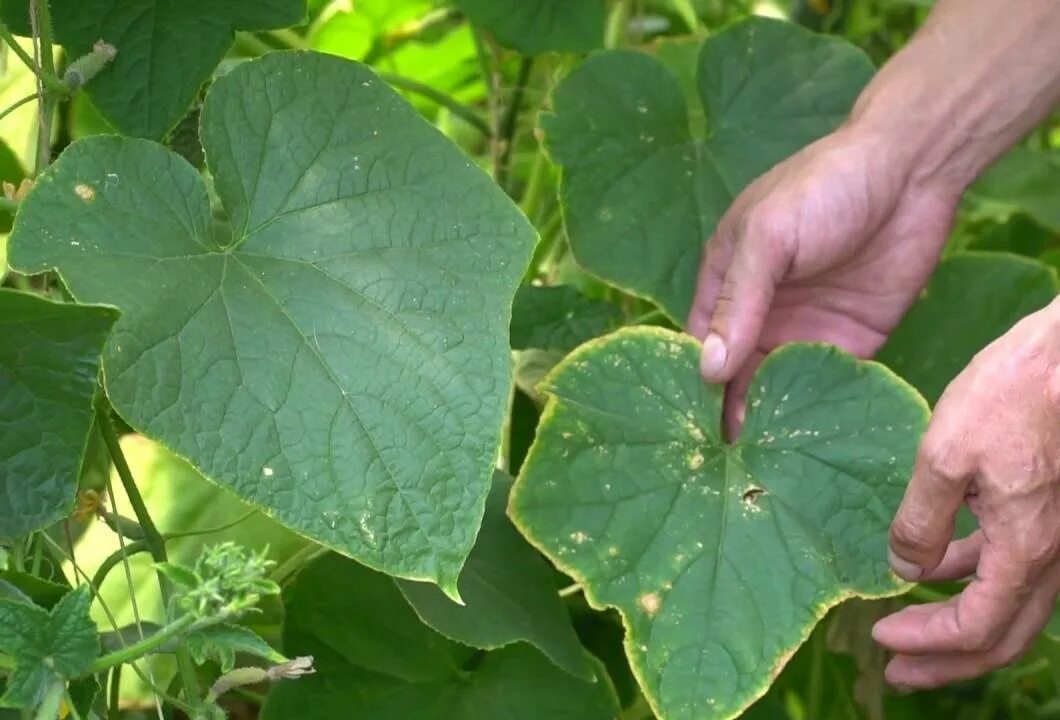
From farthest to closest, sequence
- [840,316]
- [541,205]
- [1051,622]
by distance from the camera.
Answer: [541,205]
[840,316]
[1051,622]

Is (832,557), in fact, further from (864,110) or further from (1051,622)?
(864,110)

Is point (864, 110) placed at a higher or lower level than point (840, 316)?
higher

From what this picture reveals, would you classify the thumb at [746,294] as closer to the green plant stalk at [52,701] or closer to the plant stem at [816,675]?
the plant stem at [816,675]

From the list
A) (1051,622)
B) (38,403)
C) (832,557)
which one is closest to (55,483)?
(38,403)

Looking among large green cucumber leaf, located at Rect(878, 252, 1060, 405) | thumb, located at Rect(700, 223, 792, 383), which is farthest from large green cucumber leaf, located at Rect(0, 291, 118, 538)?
large green cucumber leaf, located at Rect(878, 252, 1060, 405)

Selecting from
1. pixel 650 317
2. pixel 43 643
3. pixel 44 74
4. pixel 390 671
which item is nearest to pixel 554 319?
pixel 650 317

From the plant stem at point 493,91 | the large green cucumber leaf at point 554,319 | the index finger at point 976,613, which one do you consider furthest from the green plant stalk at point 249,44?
the index finger at point 976,613

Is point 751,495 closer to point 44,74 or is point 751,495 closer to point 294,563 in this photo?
point 294,563

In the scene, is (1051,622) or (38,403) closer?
(38,403)
